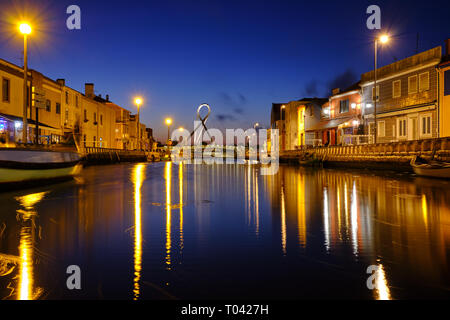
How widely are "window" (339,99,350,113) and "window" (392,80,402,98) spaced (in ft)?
34.2

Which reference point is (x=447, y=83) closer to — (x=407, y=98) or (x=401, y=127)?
(x=407, y=98)

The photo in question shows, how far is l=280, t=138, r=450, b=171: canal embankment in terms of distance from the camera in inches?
798

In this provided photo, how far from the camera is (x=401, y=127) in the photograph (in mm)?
33938

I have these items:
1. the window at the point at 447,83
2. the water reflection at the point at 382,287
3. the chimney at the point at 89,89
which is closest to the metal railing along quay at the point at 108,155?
the chimney at the point at 89,89

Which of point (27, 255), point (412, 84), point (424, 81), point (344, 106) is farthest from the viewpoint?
point (344, 106)

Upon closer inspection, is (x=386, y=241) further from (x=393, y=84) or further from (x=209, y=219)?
(x=393, y=84)

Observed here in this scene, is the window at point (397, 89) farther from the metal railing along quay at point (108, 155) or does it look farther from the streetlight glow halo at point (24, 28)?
the streetlight glow halo at point (24, 28)

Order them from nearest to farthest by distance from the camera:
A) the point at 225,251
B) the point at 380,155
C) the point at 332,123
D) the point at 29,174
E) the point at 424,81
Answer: the point at 225,251
the point at 29,174
the point at 380,155
the point at 424,81
the point at 332,123

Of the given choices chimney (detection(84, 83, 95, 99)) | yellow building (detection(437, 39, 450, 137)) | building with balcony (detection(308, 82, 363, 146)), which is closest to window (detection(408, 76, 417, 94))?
yellow building (detection(437, 39, 450, 137))

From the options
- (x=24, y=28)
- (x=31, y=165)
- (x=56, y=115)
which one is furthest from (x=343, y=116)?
(x=31, y=165)

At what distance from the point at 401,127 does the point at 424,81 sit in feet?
16.6

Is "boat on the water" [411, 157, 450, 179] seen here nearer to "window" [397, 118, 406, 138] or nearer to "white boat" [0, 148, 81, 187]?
"window" [397, 118, 406, 138]
